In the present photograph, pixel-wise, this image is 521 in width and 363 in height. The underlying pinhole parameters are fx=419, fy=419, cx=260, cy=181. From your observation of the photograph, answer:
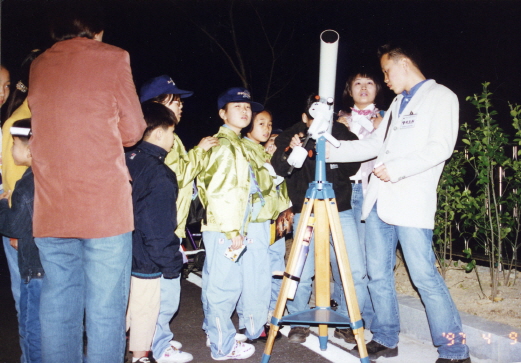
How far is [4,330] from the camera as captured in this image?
3.68 meters

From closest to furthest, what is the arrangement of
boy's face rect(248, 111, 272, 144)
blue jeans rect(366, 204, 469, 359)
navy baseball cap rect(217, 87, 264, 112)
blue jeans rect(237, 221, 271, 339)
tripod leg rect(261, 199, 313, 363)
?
1. tripod leg rect(261, 199, 313, 363)
2. blue jeans rect(366, 204, 469, 359)
3. blue jeans rect(237, 221, 271, 339)
4. navy baseball cap rect(217, 87, 264, 112)
5. boy's face rect(248, 111, 272, 144)

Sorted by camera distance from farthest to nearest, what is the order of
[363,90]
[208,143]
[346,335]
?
[363,90], [346,335], [208,143]

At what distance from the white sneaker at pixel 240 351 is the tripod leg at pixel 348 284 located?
3.19 feet

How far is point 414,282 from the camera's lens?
2.76m

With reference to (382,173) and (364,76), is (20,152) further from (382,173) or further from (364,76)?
(364,76)

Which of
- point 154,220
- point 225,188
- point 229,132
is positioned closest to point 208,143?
point 229,132

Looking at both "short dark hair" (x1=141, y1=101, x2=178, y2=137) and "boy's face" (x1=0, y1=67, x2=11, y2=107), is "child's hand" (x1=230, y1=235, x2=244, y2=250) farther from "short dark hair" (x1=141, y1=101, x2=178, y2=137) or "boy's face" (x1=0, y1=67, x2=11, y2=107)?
"boy's face" (x1=0, y1=67, x2=11, y2=107)

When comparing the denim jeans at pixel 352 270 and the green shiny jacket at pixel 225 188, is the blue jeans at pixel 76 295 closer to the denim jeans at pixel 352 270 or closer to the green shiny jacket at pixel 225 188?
the green shiny jacket at pixel 225 188

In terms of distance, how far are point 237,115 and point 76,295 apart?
6.10 feet

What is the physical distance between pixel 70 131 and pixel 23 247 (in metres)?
0.89

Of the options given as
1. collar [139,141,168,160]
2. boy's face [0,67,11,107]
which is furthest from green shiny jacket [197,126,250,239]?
boy's face [0,67,11,107]

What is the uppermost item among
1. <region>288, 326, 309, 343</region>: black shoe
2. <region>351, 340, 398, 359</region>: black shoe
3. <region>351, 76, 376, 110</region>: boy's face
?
<region>351, 76, 376, 110</region>: boy's face

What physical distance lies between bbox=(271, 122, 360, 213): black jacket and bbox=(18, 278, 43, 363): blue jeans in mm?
1867

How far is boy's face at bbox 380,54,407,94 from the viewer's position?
115 inches
